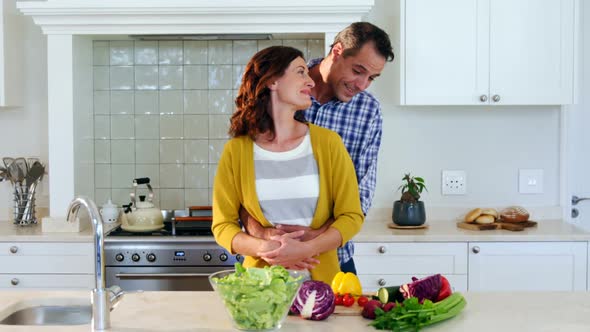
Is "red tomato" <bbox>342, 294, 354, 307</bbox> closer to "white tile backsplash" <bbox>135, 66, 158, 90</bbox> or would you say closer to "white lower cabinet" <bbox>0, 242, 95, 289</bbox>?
"white lower cabinet" <bbox>0, 242, 95, 289</bbox>

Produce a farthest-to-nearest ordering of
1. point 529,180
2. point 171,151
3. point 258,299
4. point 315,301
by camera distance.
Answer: point 171,151, point 529,180, point 315,301, point 258,299

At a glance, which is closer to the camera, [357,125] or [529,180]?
[357,125]

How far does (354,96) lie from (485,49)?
126 cm

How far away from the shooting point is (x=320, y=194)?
8.38 feet

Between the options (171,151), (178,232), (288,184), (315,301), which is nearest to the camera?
(315,301)

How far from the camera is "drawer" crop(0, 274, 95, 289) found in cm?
376

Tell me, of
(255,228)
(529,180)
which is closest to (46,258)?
(255,228)

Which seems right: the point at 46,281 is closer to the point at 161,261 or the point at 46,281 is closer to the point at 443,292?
the point at 161,261

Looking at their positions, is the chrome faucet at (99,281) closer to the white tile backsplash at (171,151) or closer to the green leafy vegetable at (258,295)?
the green leafy vegetable at (258,295)

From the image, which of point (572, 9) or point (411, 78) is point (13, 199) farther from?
point (572, 9)

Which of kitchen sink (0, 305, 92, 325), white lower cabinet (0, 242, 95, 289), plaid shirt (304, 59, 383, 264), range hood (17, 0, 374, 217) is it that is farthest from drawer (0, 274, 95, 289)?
plaid shirt (304, 59, 383, 264)

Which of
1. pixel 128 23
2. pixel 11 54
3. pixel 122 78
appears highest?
pixel 128 23

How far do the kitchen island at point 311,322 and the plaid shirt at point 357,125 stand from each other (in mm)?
674

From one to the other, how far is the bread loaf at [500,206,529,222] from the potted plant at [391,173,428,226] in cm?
40
